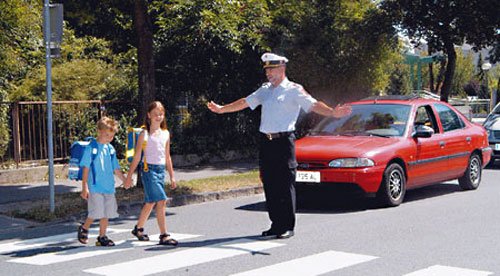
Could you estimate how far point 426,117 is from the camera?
443 inches

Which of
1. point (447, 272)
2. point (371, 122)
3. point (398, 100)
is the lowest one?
point (447, 272)

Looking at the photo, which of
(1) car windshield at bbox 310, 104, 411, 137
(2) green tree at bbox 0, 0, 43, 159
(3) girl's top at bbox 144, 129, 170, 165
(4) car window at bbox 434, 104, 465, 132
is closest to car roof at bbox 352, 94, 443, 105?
(1) car windshield at bbox 310, 104, 411, 137

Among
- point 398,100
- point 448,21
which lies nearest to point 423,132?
point 398,100

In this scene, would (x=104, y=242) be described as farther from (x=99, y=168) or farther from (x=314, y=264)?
(x=314, y=264)

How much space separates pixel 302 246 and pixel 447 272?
5.61ft

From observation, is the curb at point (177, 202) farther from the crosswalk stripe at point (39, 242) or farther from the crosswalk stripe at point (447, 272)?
the crosswalk stripe at point (447, 272)

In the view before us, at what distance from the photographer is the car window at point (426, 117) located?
11047 millimetres

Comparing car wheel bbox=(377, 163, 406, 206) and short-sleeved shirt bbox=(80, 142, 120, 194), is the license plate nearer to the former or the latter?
car wheel bbox=(377, 163, 406, 206)

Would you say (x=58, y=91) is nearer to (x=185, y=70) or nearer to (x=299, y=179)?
(x=185, y=70)

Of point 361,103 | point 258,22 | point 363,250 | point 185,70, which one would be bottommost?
point 363,250

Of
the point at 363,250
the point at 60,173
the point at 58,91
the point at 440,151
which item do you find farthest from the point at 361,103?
the point at 58,91

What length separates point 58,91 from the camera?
15055mm

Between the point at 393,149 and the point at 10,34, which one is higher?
the point at 10,34

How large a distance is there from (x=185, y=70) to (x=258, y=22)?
2.24m
